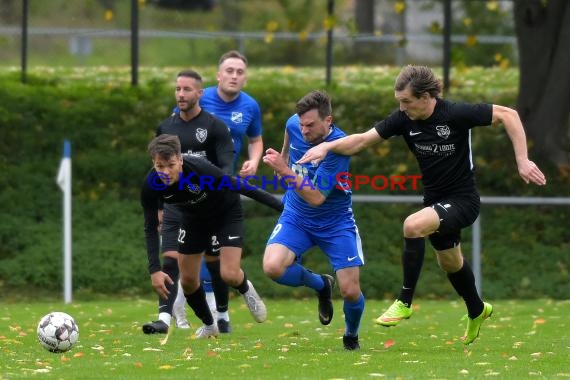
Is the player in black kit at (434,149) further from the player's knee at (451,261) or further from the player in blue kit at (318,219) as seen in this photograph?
the player in blue kit at (318,219)

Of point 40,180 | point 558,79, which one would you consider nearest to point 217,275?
point 40,180

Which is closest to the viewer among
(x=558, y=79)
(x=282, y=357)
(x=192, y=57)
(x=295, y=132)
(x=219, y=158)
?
(x=282, y=357)

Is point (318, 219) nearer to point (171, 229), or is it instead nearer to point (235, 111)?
point (171, 229)

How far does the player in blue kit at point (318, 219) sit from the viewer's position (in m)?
9.81

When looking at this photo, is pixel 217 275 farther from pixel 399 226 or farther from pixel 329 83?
pixel 329 83

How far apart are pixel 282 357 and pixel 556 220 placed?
9081 mm

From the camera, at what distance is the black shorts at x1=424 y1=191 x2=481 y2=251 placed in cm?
966

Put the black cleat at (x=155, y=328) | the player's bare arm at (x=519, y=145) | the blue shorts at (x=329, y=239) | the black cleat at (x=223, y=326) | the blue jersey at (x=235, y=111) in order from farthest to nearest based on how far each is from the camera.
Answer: the blue jersey at (x=235, y=111), the black cleat at (x=223, y=326), the black cleat at (x=155, y=328), the blue shorts at (x=329, y=239), the player's bare arm at (x=519, y=145)

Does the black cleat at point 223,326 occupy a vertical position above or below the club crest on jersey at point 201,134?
below

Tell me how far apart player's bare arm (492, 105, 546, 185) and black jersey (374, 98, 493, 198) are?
96 millimetres

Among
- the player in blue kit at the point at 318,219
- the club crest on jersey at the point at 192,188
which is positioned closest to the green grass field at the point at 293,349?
the player in blue kit at the point at 318,219

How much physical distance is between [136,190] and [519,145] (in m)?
9.72

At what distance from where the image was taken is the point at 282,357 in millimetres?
9406

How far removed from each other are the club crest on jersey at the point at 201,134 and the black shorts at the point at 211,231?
708mm
